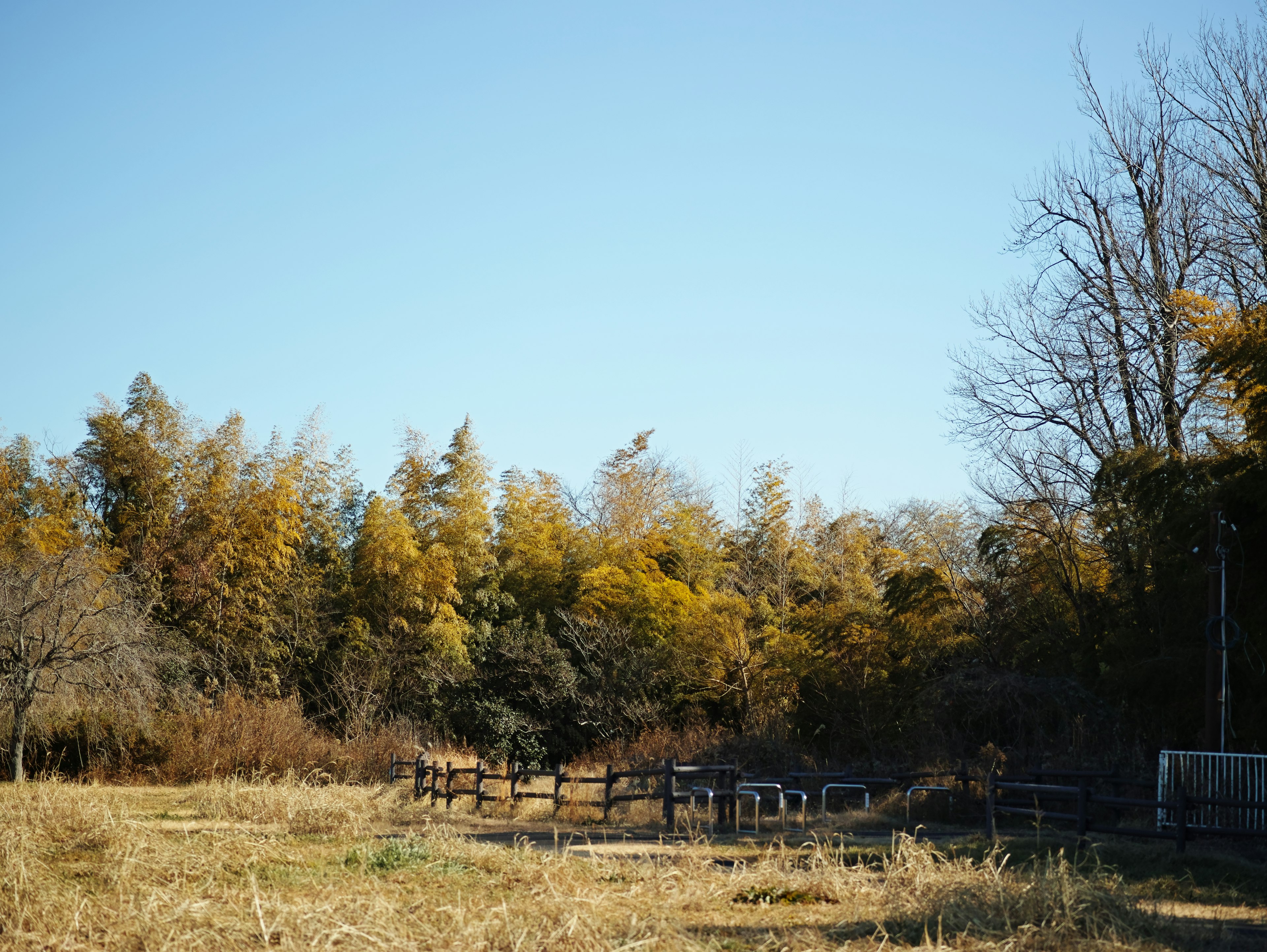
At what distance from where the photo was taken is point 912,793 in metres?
16.9

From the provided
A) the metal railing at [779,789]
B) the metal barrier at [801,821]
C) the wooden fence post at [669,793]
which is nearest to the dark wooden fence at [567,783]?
the wooden fence post at [669,793]

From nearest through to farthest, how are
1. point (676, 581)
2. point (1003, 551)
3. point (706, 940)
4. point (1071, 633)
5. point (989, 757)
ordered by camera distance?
1. point (706, 940)
2. point (989, 757)
3. point (1071, 633)
4. point (1003, 551)
5. point (676, 581)

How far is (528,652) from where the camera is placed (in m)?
26.7

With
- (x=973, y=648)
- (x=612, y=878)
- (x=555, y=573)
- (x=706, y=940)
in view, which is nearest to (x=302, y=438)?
(x=555, y=573)

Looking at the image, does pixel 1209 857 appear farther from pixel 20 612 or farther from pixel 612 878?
pixel 20 612

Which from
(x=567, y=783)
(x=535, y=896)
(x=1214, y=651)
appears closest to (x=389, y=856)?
(x=535, y=896)

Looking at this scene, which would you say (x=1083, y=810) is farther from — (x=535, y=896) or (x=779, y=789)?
(x=535, y=896)

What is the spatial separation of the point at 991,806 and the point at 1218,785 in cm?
253

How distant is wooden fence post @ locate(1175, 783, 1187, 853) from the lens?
36.8 ft

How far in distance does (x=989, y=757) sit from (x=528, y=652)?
11.7 metres

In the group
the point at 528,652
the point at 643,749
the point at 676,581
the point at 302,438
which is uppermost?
the point at 302,438

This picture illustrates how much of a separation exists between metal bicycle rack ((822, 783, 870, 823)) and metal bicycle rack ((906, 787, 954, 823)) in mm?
582

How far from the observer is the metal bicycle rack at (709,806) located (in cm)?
1462

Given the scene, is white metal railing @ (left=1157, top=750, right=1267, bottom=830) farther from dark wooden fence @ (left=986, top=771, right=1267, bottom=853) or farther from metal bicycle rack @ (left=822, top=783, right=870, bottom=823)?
metal bicycle rack @ (left=822, top=783, right=870, bottom=823)
